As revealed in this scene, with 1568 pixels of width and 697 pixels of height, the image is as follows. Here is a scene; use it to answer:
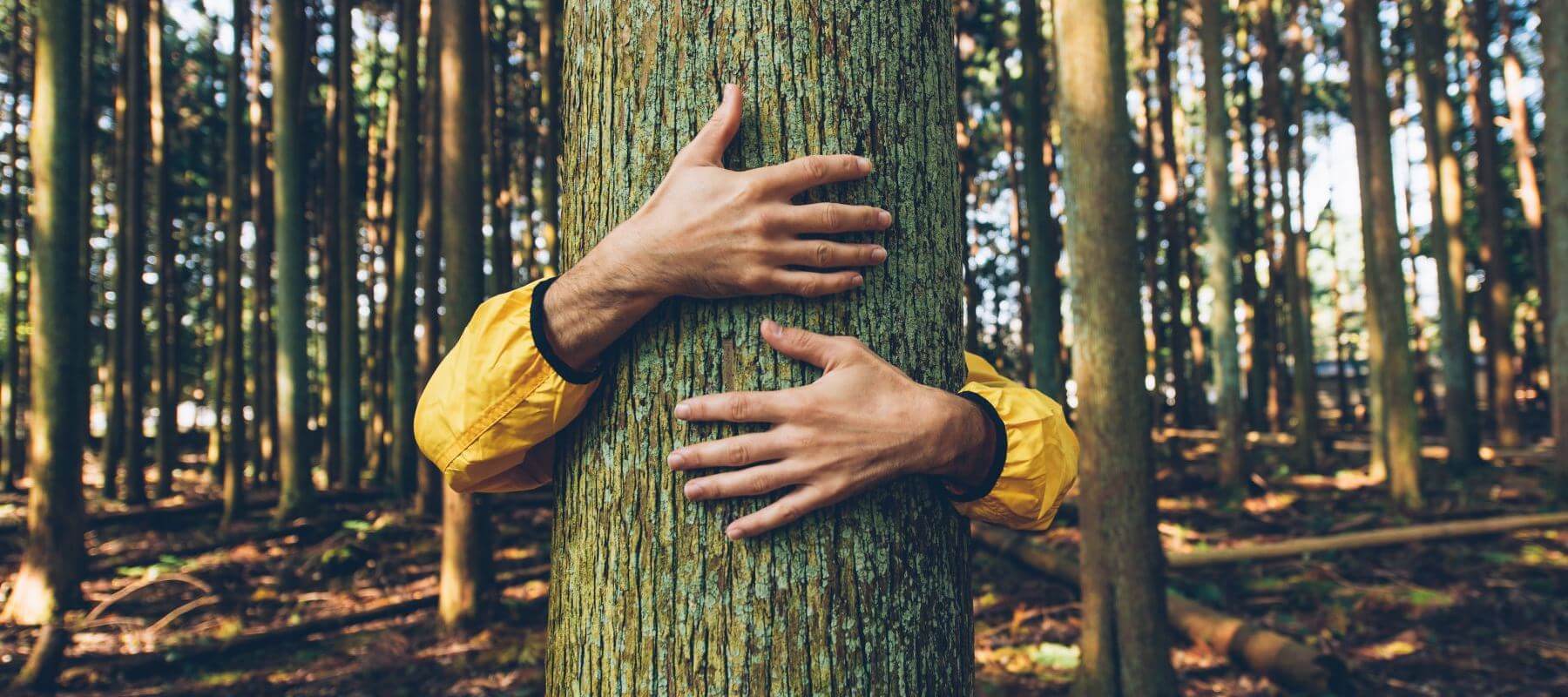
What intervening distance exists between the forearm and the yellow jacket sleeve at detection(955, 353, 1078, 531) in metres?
0.64

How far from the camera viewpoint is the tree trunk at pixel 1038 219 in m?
9.72

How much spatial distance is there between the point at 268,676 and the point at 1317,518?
1035cm

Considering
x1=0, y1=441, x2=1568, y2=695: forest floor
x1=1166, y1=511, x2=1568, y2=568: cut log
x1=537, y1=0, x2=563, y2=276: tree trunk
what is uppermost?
x1=537, y1=0, x2=563, y2=276: tree trunk

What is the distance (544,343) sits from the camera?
4.60ft

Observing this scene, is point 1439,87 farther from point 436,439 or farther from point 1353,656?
point 436,439

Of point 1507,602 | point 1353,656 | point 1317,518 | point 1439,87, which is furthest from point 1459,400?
point 1353,656

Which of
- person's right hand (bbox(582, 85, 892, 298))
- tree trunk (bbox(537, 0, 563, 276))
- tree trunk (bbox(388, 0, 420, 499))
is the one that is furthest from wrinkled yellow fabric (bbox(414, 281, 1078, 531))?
tree trunk (bbox(537, 0, 563, 276))

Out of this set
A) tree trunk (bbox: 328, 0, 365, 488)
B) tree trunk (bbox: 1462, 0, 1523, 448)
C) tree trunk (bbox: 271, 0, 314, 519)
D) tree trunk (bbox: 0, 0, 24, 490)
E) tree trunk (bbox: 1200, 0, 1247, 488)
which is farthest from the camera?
tree trunk (bbox: 0, 0, 24, 490)

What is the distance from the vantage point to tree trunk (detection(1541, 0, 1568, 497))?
8.32 metres

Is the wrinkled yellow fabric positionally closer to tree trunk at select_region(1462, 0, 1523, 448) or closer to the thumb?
the thumb

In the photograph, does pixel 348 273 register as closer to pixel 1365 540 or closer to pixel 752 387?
pixel 752 387

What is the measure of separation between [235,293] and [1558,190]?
52.1ft

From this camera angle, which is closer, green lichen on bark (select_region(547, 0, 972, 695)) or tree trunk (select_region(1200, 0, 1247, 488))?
green lichen on bark (select_region(547, 0, 972, 695))

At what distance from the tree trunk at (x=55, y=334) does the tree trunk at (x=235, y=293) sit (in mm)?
3535
